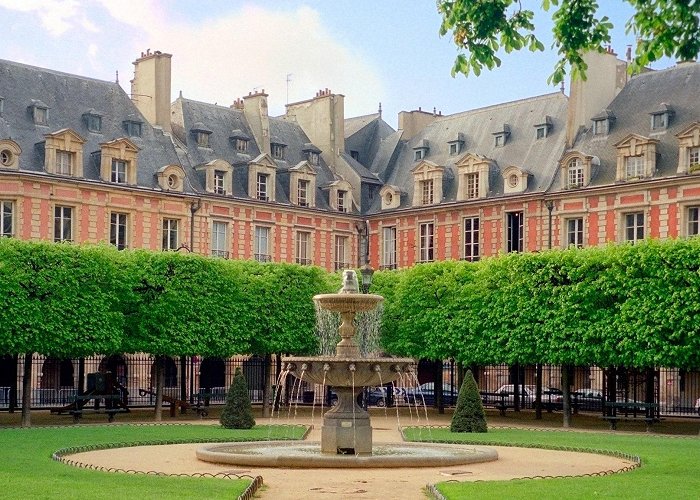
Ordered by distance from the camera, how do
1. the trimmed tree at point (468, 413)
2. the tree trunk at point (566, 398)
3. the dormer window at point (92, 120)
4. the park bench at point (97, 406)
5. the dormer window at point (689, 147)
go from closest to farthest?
the trimmed tree at point (468, 413) → the park bench at point (97, 406) → the tree trunk at point (566, 398) → the dormer window at point (689, 147) → the dormer window at point (92, 120)

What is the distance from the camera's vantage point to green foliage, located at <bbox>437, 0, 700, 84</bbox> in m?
12.0

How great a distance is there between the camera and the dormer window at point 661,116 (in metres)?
46.2

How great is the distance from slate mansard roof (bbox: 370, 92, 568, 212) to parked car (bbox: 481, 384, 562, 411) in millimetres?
8300

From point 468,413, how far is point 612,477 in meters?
12.0

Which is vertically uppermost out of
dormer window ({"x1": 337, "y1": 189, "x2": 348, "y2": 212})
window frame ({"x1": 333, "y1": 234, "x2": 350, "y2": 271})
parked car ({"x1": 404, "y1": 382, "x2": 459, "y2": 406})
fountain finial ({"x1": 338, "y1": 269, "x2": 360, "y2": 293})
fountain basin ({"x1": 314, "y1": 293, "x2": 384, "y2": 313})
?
dormer window ({"x1": 337, "y1": 189, "x2": 348, "y2": 212})

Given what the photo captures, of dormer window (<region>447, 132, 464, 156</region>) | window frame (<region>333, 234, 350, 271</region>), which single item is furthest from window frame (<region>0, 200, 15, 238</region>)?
dormer window (<region>447, 132, 464, 156</region>)

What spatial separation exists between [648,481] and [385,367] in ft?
17.4

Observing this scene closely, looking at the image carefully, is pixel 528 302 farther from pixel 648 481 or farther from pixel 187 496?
pixel 187 496

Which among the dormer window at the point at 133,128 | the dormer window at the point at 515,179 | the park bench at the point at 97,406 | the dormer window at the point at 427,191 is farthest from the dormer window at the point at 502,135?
the park bench at the point at 97,406

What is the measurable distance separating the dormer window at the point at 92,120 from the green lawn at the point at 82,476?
862 inches

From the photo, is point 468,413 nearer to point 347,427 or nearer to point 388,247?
point 347,427

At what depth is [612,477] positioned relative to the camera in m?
18.2

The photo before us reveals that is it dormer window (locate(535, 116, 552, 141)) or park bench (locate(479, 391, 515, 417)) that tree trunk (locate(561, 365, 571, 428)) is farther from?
dormer window (locate(535, 116, 552, 141))

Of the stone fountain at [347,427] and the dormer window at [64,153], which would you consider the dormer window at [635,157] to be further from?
the stone fountain at [347,427]
